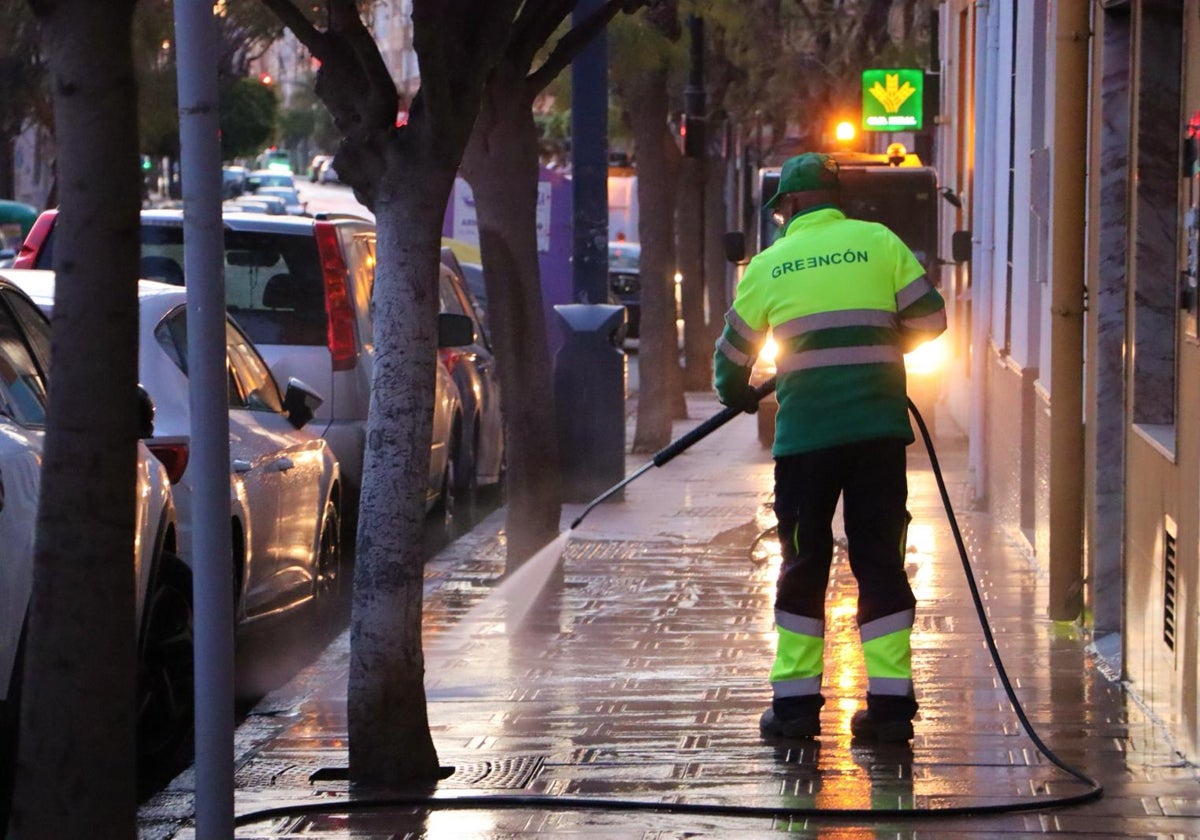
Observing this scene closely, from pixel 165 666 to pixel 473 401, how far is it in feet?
22.7

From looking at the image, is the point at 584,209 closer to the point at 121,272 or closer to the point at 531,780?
the point at 531,780

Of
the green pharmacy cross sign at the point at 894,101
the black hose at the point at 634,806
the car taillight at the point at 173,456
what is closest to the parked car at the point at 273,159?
the green pharmacy cross sign at the point at 894,101

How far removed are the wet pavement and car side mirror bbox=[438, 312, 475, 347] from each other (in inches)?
60.1

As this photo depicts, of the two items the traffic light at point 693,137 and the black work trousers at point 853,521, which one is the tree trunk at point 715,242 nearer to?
the traffic light at point 693,137

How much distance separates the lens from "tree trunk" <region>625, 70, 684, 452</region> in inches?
702

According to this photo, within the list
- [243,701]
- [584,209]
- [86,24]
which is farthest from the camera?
[584,209]

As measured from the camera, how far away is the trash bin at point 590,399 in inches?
555

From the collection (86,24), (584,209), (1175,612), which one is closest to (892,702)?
(1175,612)

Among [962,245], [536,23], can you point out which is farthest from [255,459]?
[962,245]

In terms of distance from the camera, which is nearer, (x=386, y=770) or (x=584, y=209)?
(x=386, y=770)

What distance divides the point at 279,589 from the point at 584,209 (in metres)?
5.82

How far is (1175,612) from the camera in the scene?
670 centimetres

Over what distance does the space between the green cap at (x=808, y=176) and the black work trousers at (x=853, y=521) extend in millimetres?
893

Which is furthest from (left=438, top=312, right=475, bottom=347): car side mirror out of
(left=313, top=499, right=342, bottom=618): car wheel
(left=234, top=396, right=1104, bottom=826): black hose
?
(left=234, top=396, right=1104, bottom=826): black hose
